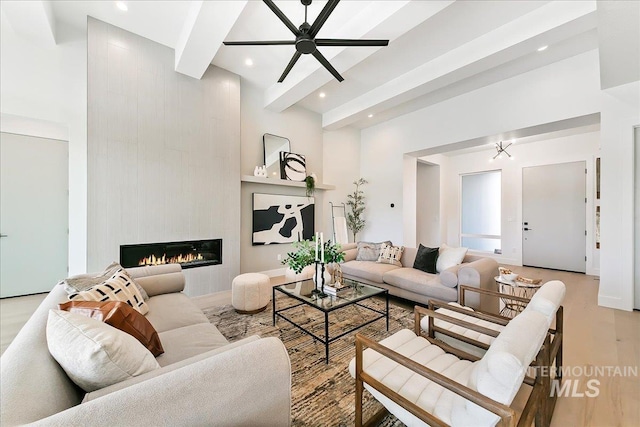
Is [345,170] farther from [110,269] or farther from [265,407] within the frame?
[265,407]

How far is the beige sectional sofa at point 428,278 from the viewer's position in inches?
105

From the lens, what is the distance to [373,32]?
265 cm

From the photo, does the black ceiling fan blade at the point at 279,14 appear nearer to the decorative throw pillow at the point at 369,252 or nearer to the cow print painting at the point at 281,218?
the cow print painting at the point at 281,218

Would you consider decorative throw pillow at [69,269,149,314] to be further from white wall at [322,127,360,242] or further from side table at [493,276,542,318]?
white wall at [322,127,360,242]

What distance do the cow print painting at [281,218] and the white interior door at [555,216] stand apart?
507 centimetres

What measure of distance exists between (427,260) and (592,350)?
1623 millimetres

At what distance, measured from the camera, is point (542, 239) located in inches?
219

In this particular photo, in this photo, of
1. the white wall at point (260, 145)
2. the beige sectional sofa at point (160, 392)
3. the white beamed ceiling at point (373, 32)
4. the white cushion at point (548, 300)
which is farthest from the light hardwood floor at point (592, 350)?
the white beamed ceiling at point (373, 32)

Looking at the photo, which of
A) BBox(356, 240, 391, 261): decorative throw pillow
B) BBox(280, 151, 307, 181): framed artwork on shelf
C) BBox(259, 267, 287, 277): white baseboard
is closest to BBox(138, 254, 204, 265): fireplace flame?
BBox(259, 267, 287, 277): white baseboard

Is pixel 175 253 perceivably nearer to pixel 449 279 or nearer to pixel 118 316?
pixel 118 316

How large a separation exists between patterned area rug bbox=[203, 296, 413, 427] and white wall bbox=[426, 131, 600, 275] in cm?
468

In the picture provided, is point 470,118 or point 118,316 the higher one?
point 470,118

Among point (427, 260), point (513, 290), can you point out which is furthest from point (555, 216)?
point (427, 260)

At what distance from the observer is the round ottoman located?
2941mm
